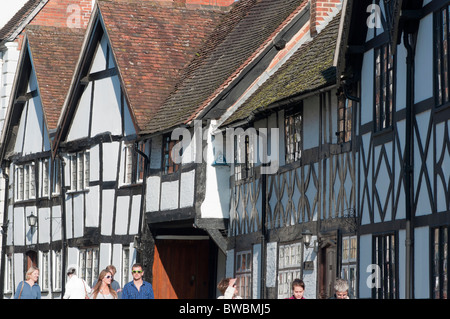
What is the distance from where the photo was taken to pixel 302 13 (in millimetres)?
26297

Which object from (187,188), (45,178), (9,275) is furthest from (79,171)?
(187,188)

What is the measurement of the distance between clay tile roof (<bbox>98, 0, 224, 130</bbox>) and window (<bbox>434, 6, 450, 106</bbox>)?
1290cm

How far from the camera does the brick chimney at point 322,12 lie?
25.1 m

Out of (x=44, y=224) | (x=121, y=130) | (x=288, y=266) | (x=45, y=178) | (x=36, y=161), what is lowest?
(x=288, y=266)

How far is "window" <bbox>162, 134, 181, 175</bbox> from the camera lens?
90.2ft

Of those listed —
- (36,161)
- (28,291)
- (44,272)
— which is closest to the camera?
(28,291)

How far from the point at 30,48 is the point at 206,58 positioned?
7227 millimetres

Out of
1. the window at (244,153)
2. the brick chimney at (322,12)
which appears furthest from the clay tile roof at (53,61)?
the brick chimney at (322,12)

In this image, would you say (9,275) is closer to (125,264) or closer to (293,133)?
(125,264)

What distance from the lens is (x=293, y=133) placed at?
22.9 metres

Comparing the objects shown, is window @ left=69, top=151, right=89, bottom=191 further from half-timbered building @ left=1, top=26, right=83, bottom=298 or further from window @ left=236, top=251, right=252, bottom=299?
window @ left=236, top=251, right=252, bottom=299

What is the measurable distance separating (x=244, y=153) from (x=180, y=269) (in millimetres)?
5470

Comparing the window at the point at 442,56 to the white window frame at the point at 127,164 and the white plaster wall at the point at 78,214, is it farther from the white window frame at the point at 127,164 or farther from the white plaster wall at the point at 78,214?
the white plaster wall at the point at 78,214
